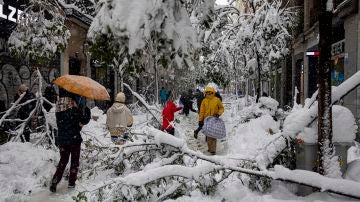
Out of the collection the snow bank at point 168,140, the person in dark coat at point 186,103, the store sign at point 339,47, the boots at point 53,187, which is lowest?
the boots at point 53,187

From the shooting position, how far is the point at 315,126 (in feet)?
16.5

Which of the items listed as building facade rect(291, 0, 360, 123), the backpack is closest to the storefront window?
building facade rect(291, 0, 360, 123)

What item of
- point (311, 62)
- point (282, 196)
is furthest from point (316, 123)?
point (311, 62)

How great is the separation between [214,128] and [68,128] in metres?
3.95

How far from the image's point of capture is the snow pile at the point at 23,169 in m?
6.45

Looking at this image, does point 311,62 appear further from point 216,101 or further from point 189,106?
point 216,101

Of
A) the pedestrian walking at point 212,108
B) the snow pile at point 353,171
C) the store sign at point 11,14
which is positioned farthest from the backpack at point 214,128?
the store sign at point 11,14

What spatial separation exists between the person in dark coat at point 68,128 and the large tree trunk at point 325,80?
3.72 m

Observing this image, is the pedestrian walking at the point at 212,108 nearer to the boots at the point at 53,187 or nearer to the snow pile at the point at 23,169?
the snow pile at the point at 23,169

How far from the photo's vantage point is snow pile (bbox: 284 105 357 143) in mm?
4895

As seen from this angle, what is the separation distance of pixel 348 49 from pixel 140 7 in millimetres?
9333

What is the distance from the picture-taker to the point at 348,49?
11797 millimetres

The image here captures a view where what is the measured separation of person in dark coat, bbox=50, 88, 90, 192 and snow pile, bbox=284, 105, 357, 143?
3.34 m

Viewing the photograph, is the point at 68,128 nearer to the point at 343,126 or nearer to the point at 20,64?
the point at 343,126
